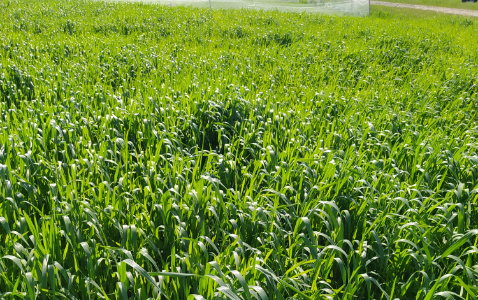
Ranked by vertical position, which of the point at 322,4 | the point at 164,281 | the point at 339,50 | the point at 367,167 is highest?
the point at 322,4

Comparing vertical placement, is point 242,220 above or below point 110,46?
below

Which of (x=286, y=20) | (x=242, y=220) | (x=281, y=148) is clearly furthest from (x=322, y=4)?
(x=242, y=220)

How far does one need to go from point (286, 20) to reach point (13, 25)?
8.31m

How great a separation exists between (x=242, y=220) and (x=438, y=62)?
7.84m

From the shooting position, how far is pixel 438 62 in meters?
8.60

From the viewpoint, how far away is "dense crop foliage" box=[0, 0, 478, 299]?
205 centimetres

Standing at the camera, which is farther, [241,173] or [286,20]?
[286,20]

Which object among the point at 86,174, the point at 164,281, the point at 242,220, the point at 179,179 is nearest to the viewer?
the point at 164,281

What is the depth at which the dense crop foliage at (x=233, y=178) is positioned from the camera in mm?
2051

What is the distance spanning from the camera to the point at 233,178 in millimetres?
3250

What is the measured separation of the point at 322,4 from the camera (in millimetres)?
18953

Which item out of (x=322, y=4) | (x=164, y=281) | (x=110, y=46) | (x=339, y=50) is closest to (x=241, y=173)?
(x=164, y=281)

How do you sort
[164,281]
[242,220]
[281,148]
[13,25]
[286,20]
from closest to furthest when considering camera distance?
1. [164,281]
2. [242,220]
3. [281,148]
4. [13,25]
5. [286,20]

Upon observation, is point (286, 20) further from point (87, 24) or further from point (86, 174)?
point (86, 174)
